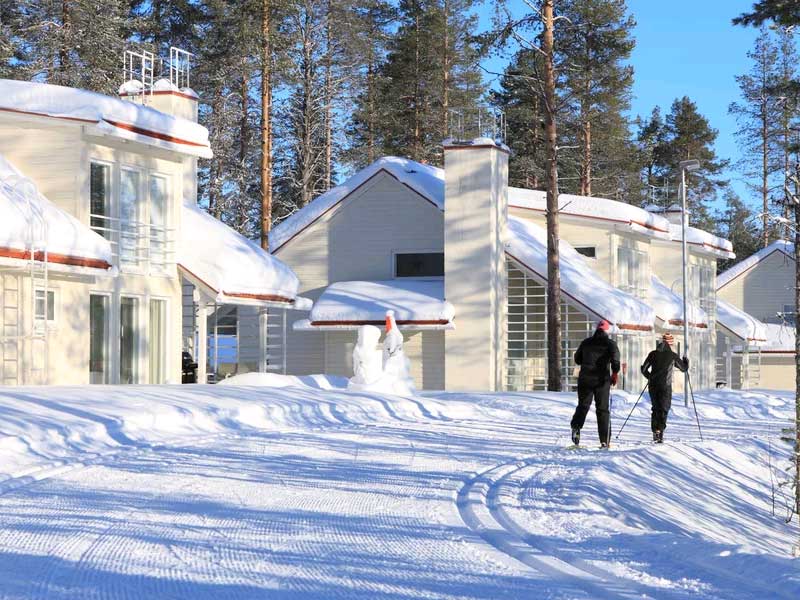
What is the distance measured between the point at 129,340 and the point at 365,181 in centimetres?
1060

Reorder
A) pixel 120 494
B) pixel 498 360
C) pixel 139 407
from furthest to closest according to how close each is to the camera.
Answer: pixel 498 360
pixel 139 407
pixel 120 494

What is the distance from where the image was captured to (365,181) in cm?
3475


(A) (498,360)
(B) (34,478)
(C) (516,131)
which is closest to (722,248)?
(C) (516,131)

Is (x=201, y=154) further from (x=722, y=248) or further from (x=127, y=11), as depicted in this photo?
(x=722, y=248)

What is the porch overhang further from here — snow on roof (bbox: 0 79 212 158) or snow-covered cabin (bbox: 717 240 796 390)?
snow-covered cabin (bbox: 717 240 796 390)

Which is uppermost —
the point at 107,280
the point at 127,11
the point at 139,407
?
the point at 127,11

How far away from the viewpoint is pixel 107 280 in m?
25.3

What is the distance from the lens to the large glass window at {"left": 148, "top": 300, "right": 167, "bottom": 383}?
26984mm

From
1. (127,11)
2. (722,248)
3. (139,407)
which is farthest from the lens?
(722,248)

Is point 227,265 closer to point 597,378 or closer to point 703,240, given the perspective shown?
point 597,378

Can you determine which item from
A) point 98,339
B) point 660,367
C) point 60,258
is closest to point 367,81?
point 98,339

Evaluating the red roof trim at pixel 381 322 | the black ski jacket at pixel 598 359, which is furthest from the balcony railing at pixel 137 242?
the black ski jacket at pixel 598 359

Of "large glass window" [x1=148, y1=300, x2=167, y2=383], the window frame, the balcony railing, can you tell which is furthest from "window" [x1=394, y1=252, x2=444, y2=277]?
"large glass window" [x1=148, y1=300, x2=167, y2=383]

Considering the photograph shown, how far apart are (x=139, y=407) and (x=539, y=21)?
17.6 meters
